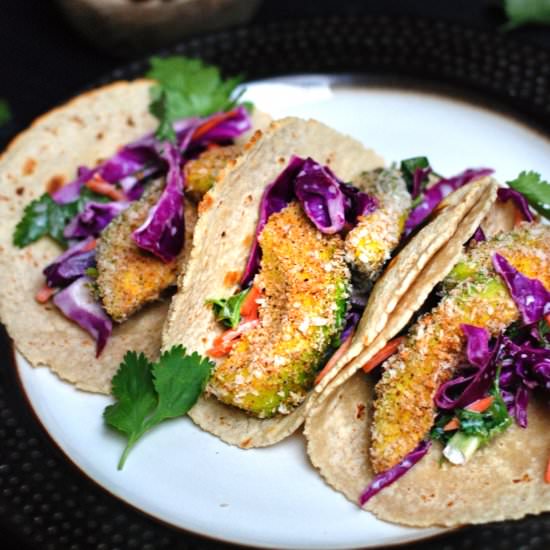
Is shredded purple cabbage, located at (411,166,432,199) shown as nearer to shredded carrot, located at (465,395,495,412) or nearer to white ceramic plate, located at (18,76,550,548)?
shredded carrot, located at (465,395,495,412)

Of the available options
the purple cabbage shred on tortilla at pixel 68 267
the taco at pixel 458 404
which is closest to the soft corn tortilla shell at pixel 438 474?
the taco at pixel 458 404

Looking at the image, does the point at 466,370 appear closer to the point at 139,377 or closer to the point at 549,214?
the point at 549,214

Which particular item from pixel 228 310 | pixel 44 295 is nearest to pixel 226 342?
pixel 228 310

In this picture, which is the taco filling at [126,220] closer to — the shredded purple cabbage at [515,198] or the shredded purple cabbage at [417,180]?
the shredded purple cabbage at [417,180]

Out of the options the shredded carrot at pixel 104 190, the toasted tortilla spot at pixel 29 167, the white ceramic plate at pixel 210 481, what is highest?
the shredded carrot at pixel 104 190

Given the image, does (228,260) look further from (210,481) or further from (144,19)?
(144,19)

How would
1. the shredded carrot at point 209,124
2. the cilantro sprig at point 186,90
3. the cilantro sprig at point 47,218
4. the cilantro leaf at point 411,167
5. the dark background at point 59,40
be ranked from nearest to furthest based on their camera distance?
1. the cilantro leaf at point 411,167
2. the cilantro sprig at point 47,218
3. the shredded carrot at point 209,124
4. the cilantro sprig at point 186,90
5. the dark background at point 59,40
